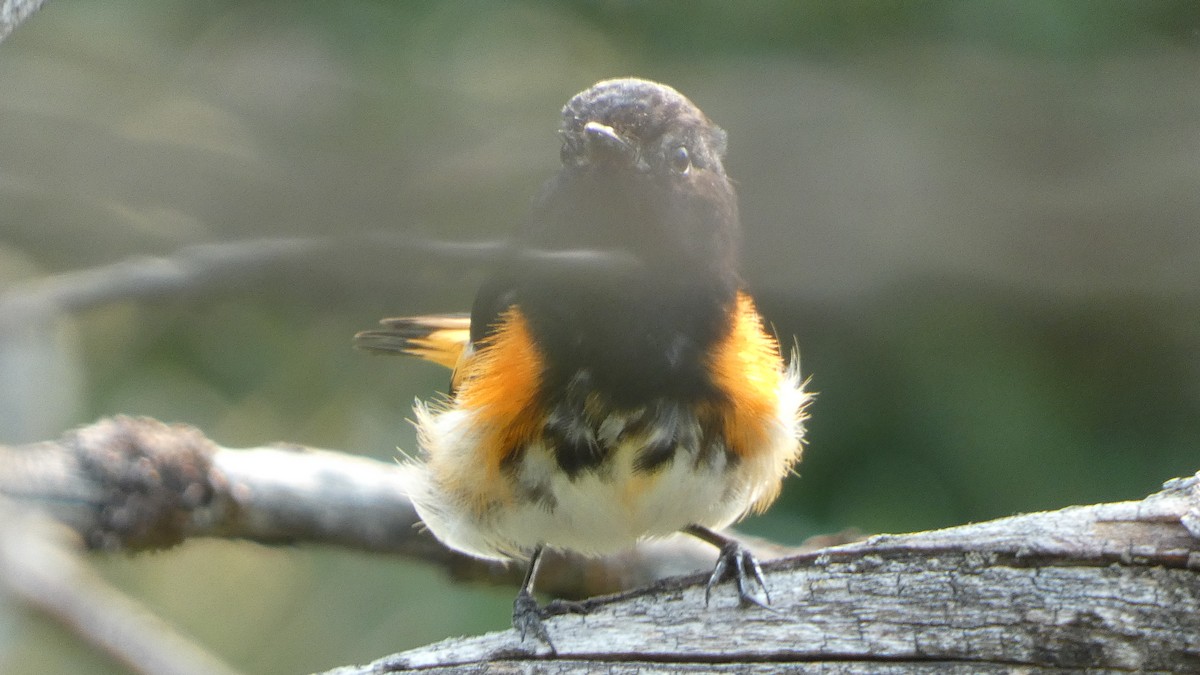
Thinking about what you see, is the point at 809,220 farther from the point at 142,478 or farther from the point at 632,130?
the point at 142,478

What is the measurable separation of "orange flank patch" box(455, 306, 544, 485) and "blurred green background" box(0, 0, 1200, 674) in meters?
0.25

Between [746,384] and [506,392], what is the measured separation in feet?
1.42

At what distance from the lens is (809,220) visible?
2.87 m

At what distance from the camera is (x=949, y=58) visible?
11.9 feet

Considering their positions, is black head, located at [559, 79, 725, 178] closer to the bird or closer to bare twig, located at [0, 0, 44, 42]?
the bird

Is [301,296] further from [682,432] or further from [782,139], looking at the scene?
[782,139]

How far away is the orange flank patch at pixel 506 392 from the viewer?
209 cm

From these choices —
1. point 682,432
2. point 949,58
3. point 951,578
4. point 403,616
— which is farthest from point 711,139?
point 403,616

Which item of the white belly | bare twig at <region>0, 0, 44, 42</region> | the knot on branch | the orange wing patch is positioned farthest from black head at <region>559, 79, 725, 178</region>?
the knot on branch

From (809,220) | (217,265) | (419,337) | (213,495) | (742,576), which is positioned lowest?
(742,576)

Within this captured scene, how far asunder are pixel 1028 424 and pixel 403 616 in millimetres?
1981

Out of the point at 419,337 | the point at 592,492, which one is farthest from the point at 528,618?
the point at 419,337

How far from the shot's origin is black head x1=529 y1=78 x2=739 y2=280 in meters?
1.98

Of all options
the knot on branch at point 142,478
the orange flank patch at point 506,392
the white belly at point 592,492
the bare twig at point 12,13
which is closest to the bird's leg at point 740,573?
the white belly at point 592,492
